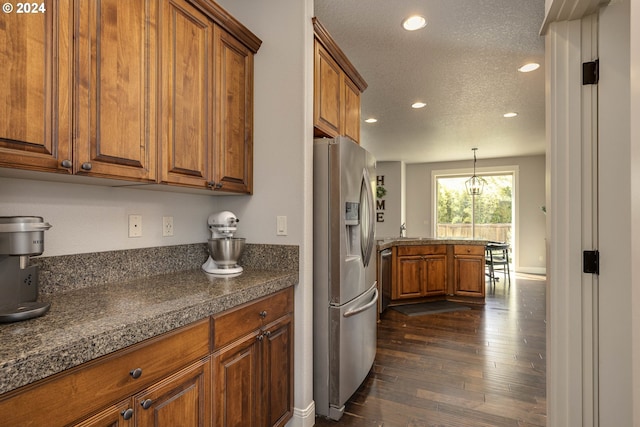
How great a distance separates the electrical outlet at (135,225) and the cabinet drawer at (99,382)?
77 cm

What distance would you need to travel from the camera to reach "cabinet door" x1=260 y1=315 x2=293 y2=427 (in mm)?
1684

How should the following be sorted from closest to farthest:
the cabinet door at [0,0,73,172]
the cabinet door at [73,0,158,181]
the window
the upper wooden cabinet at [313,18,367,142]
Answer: the cabinet door at [0,0,73,172] → the cabinet door at [73,0,158,181] → the upper wooden cabinet at [313,18,367,142] → the window

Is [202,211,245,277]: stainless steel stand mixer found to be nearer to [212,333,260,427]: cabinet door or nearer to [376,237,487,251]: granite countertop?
[212,333,260,427]: cabinet door

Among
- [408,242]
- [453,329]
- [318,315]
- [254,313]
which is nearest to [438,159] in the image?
[408,242]

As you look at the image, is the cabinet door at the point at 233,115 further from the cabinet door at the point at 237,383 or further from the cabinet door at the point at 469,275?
the cabinet door at the point at 469,275

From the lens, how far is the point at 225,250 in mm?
1828

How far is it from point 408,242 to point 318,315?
296 centimetres

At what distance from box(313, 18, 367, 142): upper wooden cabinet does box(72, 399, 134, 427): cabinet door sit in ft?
5.71

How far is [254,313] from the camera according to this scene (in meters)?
1.59

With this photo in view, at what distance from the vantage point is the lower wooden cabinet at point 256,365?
140 centimetres

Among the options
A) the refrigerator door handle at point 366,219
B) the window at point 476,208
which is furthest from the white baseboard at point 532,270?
the refrigerator door handle at point 366,219

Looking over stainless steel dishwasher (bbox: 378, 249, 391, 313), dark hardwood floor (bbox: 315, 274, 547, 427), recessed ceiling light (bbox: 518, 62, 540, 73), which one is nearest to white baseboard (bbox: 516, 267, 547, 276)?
dark hardwood floor (bbox: 315, 274, 547, 427)

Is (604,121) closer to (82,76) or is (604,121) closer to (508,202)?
(82,76)

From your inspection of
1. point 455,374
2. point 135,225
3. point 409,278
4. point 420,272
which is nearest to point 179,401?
point 135,225
